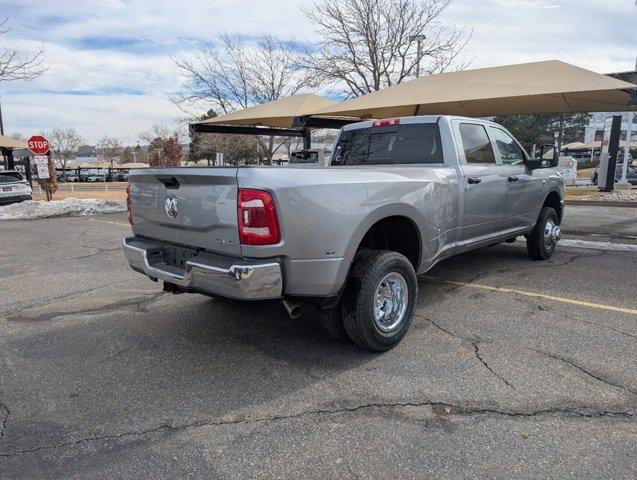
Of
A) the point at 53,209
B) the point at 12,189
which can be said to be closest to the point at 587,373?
the point at 53,209

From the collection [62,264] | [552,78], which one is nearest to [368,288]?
[62,264]

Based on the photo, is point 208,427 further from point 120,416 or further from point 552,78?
point 552,78

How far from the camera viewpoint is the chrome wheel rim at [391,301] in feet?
12.6

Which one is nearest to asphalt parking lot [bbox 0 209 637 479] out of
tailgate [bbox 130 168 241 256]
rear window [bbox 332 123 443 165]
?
tailgate [bbox 130 168 241 256]

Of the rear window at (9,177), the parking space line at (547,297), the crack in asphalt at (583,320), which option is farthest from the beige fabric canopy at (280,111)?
the crack in asphalt at (583,320)

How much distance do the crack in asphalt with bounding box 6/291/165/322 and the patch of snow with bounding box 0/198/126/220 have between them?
34.1 ft

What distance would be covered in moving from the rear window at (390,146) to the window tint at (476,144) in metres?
0.38

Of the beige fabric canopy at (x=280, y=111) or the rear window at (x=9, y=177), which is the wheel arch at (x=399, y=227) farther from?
the rear window at (x=9, y=177)

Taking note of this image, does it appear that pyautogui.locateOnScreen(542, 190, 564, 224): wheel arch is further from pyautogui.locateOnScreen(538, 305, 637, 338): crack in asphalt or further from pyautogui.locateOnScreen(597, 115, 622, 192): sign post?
pyautogui.locateOnScreen(597, 115, 622, 192): sign post

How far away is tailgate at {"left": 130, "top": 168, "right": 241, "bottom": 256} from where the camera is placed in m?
3.22

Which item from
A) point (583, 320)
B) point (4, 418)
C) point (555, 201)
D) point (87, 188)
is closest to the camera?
point (4, 418)

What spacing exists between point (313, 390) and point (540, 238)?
482cm

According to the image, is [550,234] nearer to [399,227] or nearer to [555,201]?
[555,201]

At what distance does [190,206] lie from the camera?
3492mm
